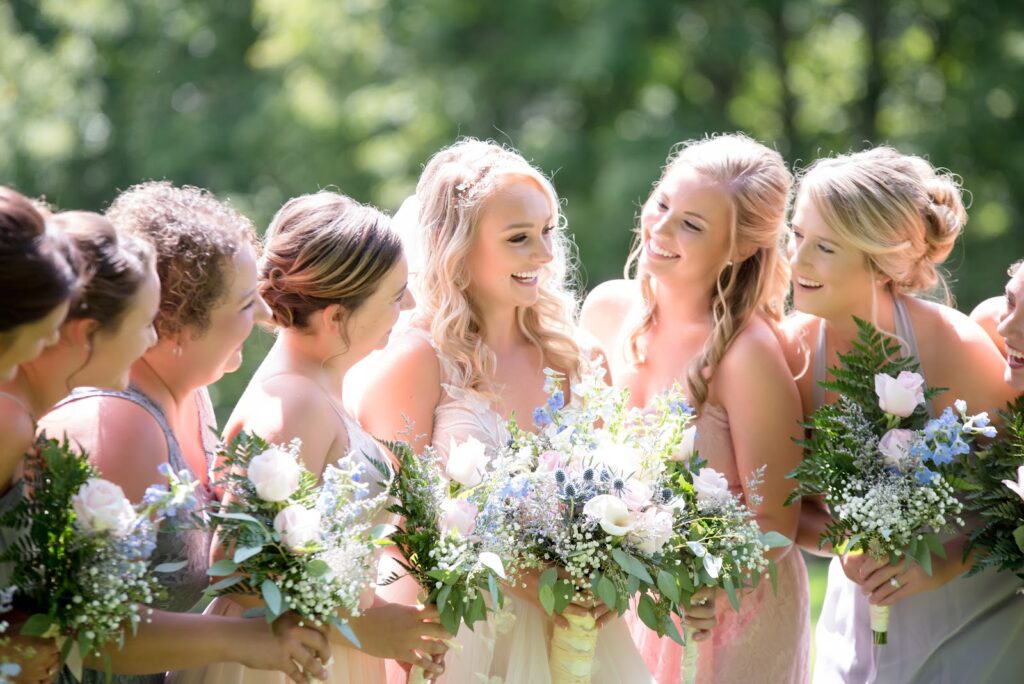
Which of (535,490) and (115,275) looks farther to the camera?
(535,490)

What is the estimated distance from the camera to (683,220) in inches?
210

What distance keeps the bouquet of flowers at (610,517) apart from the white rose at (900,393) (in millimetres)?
708

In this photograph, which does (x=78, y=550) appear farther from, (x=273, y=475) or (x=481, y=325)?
(x=481, y=325)

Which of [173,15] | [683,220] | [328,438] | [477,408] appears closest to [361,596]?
[328,438]

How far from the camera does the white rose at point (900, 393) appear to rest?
4406 mm

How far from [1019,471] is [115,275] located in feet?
10.3

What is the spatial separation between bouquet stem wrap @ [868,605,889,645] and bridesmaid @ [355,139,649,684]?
92 centimetres

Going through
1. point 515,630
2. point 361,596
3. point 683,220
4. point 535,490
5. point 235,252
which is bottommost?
point 515,630

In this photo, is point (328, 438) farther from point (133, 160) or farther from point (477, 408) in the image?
point (133, 160)

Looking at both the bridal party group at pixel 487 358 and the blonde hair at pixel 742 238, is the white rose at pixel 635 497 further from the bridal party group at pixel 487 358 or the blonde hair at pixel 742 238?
the blonde hair at pixel 742 238

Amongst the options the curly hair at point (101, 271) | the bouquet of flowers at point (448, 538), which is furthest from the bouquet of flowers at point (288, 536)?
the curly hair at point (101, 271)

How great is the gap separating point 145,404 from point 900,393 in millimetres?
2646

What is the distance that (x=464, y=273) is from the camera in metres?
5.12

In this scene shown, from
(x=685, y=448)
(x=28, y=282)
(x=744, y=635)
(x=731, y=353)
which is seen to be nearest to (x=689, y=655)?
(x=685, y=448)
